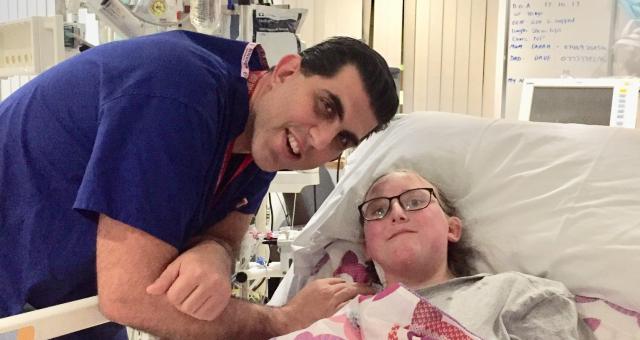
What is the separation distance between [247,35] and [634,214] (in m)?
1.40

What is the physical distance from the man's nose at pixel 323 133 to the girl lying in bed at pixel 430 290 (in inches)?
11.9

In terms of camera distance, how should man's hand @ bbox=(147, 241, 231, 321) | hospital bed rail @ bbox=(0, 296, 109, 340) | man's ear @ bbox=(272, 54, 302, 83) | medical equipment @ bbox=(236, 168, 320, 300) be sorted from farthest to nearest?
medical equipment @ bbox=(236, 168, 320, 300), man's ear @ bbox=(272, 54, 302, 83), man's hand @ bbox=(147, 241, 231, 321), hospital bed rail @ bbox=(0, 296, 109, 340)

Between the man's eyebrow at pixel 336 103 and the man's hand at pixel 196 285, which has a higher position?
the man's eyebrow at pixel 336 103

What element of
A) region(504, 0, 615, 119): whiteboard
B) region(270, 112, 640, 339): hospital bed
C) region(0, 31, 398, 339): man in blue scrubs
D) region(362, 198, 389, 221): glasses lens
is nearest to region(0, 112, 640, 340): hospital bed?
region(270, 112, 640, 339): hospital bed

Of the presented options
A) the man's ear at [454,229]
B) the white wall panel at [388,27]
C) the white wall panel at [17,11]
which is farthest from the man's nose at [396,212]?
the white wall panel at [388,27]

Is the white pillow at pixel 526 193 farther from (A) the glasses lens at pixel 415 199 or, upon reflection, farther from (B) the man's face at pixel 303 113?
(B) the man's face at pixel 303 113

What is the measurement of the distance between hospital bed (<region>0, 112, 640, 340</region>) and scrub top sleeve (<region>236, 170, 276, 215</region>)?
1.04 feet

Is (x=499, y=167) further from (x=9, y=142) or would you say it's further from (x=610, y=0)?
(x=610, y=0)

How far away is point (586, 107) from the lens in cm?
288

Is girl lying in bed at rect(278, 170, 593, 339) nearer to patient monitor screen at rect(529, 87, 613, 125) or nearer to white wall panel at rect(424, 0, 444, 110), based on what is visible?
patient monitor screen at rect(529, 87, 613, 125)

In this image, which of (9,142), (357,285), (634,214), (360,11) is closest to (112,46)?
(9,142)

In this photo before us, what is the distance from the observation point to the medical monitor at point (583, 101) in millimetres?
2758

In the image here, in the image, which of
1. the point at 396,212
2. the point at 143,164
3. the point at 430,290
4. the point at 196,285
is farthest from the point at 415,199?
the point at 143,164

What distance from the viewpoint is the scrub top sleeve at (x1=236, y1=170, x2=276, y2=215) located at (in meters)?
1.36
